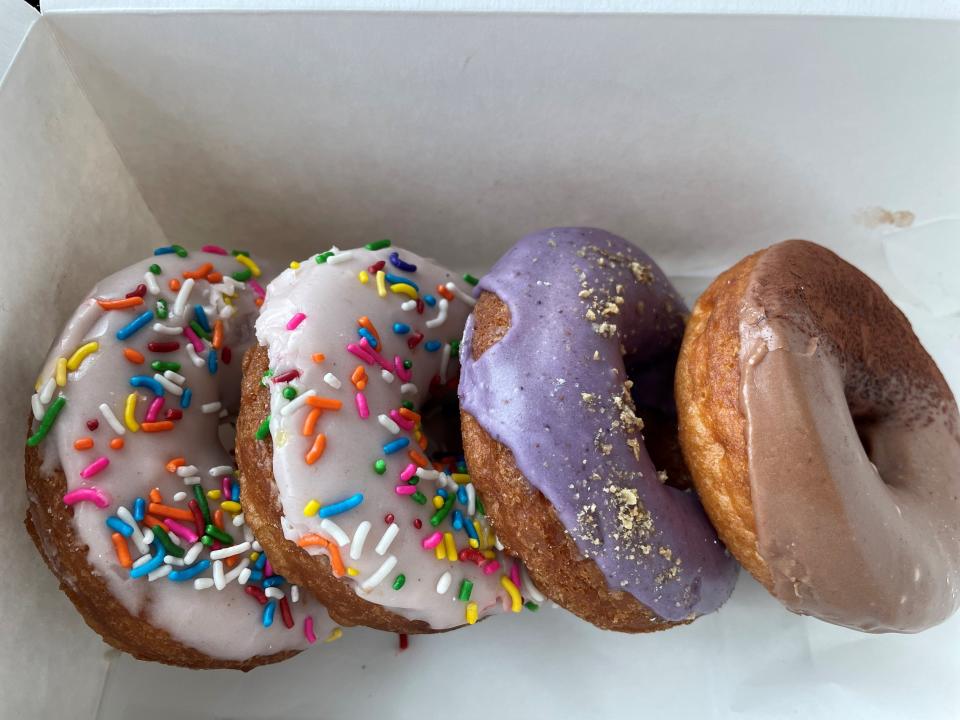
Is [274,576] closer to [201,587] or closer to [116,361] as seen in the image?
[201,587]

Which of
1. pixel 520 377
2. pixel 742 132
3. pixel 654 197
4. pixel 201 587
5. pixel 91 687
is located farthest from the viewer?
pixel 654 197

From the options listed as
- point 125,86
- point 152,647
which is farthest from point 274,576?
point 125,86

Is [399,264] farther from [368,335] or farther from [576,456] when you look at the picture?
[576,456]

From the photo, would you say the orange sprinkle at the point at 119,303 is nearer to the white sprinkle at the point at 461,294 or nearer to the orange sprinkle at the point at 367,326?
the orange sprinkle at the point at 367,326

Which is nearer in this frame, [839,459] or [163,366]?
[839,459]

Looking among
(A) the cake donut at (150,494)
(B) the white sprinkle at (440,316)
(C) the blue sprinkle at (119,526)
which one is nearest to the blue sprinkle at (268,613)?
(A) the cake donut at (150,494)

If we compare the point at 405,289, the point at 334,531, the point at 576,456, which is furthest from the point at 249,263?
the point at 576,456
